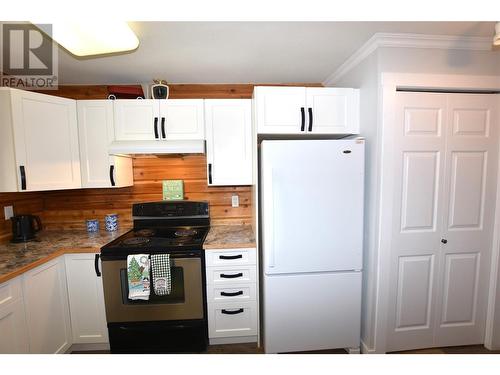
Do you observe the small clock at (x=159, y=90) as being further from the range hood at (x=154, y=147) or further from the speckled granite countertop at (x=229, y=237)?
the speckled granite countertop at (x=229, y=237)

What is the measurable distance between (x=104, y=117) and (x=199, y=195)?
1.09 meters

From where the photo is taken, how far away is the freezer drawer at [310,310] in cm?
164

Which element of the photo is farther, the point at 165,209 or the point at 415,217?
the point at 165,209

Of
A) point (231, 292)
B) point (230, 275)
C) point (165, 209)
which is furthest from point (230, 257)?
point (165, 209)

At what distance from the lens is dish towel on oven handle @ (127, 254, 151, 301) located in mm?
1616

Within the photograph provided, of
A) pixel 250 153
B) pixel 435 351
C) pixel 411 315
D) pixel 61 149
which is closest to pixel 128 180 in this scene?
pixel 61 149

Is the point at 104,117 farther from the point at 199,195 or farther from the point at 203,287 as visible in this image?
the point at 203,287

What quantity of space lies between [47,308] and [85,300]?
23 cm

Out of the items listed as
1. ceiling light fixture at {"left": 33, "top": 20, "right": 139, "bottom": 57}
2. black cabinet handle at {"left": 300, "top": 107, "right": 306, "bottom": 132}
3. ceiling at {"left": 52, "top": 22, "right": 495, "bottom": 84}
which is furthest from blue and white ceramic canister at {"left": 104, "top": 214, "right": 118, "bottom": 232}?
black cabinet handle at {"left": 300, "top": 107, "right": 306, "bottom": 132}

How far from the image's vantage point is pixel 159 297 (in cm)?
170

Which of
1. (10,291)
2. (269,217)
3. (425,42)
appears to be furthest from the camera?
(269,217)

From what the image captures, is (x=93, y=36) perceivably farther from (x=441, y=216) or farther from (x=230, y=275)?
(x=441, y=216)

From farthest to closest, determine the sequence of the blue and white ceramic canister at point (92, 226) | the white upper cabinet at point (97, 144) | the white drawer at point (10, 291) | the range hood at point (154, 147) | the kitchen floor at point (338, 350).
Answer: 1. the blue and white ceramic canister at point (92, 226)
2. the white upper cabinet at point (97, 144)
3. the range hood at point (154, 147)
4. the kitchen floor at point (338, 350)
5. the white drawer at point (10, 291)

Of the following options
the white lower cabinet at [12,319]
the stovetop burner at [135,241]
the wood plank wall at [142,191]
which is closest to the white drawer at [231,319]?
the stovetop burner at [135,241]
